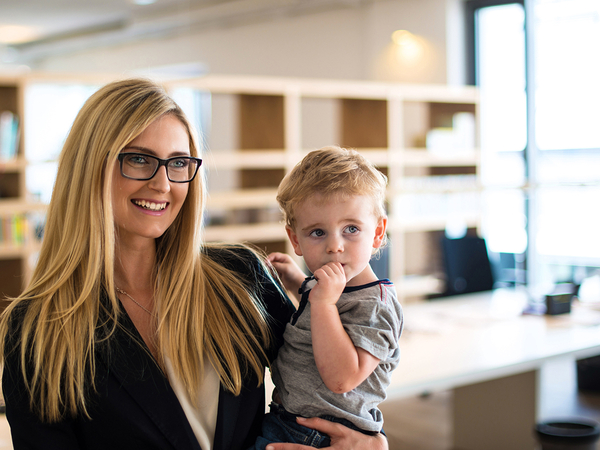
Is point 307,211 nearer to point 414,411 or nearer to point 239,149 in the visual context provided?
point 414,411

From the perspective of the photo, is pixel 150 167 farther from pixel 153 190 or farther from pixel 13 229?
pixel 13 229

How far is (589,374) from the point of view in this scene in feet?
15.4

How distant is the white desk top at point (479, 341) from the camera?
234 cm

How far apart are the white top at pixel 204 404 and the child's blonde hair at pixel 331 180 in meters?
0.38

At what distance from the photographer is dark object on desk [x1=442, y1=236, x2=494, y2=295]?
178 inches

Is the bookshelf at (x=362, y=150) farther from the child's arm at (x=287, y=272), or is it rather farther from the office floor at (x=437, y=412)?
the child's arm at (x=287, y=272)

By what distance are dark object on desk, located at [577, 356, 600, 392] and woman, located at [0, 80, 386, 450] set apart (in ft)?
12.7

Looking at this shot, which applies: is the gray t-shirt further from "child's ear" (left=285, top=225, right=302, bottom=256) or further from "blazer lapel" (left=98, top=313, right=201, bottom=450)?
"blazer lapel" (left=98, top=313, right=201, bottom=450)

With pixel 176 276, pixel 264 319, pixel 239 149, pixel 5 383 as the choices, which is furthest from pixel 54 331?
pixel 239 149

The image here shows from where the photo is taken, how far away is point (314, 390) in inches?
52.3

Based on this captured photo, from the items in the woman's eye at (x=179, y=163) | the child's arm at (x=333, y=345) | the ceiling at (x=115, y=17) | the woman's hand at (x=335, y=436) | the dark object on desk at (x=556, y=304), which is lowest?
the dark object on desk at (x=556, y=304)

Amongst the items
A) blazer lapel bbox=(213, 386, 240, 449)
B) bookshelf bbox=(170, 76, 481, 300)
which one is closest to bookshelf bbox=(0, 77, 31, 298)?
bookshelf bbox=(170, 76, 481, 300)

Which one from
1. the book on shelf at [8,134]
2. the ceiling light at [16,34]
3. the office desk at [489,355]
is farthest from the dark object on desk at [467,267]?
the ceiling light at [16,34]

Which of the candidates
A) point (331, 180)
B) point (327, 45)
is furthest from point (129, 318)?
point (327, 45)
